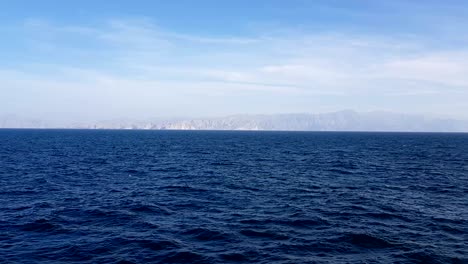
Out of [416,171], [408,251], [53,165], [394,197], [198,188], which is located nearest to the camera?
[408,251]

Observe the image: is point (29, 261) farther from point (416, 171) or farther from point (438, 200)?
point (416, 171)

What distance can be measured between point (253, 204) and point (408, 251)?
18.0 meters

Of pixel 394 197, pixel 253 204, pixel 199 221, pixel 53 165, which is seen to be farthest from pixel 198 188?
pixel 53 165

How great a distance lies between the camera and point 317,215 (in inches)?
1463

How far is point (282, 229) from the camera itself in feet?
106

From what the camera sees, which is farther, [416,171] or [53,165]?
[53,165]

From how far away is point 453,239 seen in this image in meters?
30.0

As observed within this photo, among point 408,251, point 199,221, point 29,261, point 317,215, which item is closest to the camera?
point 29,261

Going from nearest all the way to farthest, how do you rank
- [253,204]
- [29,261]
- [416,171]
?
[29,261]
[253,204]
[416,171]

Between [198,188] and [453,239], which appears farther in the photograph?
[198,188]

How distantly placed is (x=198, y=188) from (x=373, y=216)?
2395cm

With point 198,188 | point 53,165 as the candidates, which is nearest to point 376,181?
point 198,188

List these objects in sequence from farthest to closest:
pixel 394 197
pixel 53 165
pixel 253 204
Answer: pixel 53 165 < pixel 394 197 < pixel 253 204

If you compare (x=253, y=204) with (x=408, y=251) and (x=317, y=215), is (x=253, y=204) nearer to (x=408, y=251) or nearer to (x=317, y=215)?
(x=317, y=215)
